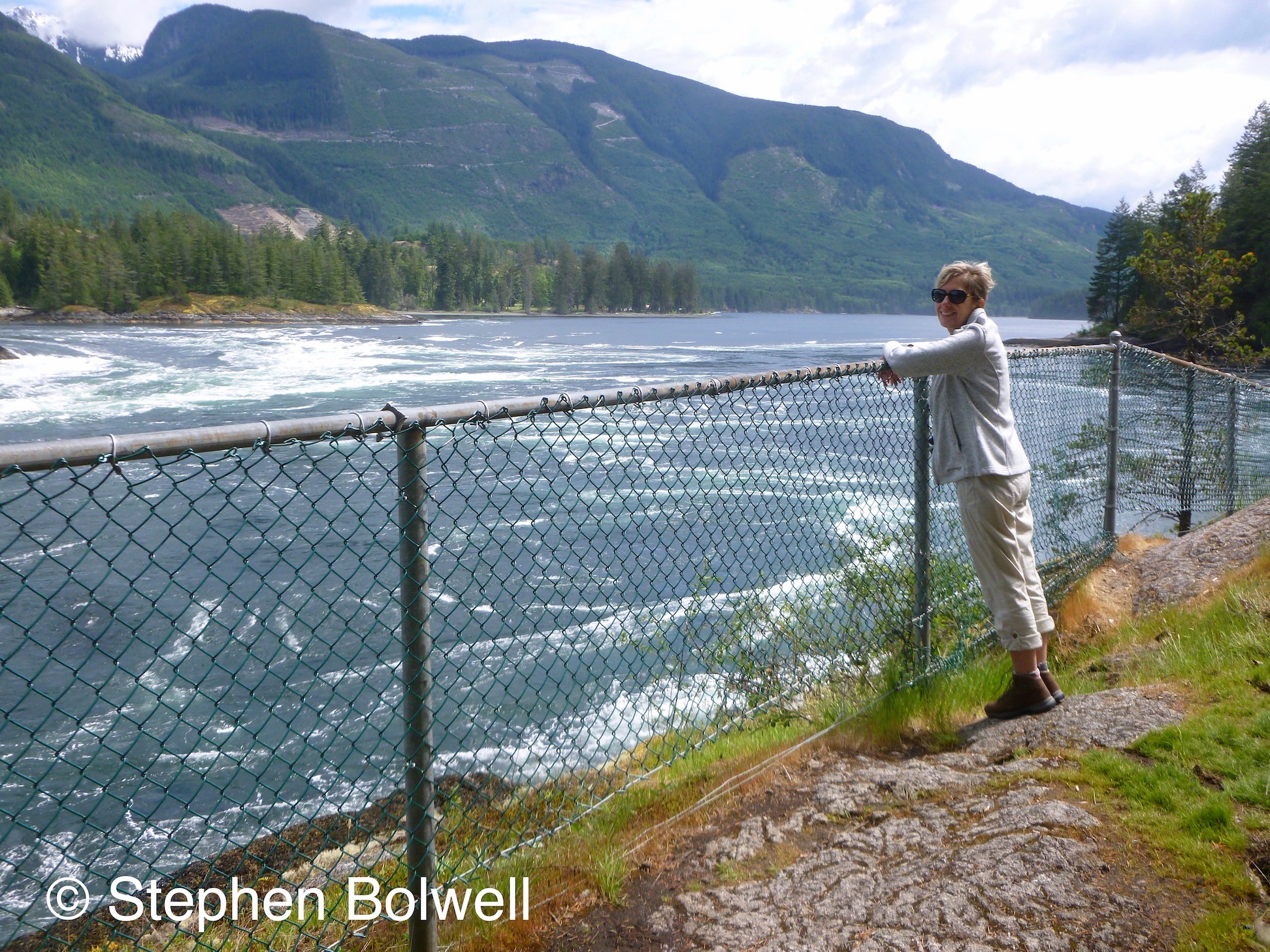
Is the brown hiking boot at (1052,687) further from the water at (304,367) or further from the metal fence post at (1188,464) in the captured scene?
the water at (304,367)

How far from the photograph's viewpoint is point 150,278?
11200 cm

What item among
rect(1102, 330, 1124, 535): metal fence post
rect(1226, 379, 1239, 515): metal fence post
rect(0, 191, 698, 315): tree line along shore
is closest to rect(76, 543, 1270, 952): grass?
rect(1102, 330, 1124, 535): metal fence post

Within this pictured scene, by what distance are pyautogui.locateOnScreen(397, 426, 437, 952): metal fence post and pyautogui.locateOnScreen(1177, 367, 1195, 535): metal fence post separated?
370 inches

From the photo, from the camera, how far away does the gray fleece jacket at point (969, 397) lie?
13.7ft

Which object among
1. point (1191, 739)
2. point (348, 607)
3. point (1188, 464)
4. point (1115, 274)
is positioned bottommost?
point (348, 607)

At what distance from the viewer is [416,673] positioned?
2.95 metres

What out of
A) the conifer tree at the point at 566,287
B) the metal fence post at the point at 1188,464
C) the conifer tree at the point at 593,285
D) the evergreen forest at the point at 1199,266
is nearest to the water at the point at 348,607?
the metal fence post at the point at 1188,464

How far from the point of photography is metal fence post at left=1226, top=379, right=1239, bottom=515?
988 cm

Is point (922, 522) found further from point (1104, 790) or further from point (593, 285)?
point (593, 285)

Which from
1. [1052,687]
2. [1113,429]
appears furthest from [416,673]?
[1113,429]

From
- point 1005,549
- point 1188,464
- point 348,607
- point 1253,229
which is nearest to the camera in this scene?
point 1005,549

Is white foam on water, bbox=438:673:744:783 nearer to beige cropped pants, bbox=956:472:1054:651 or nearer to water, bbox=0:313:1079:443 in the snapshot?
beige cropped pants, bbox=956:472:1054:651

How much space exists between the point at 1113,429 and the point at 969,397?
4.05m

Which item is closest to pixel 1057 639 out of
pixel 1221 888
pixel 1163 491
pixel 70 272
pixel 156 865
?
pixel 1221 888
